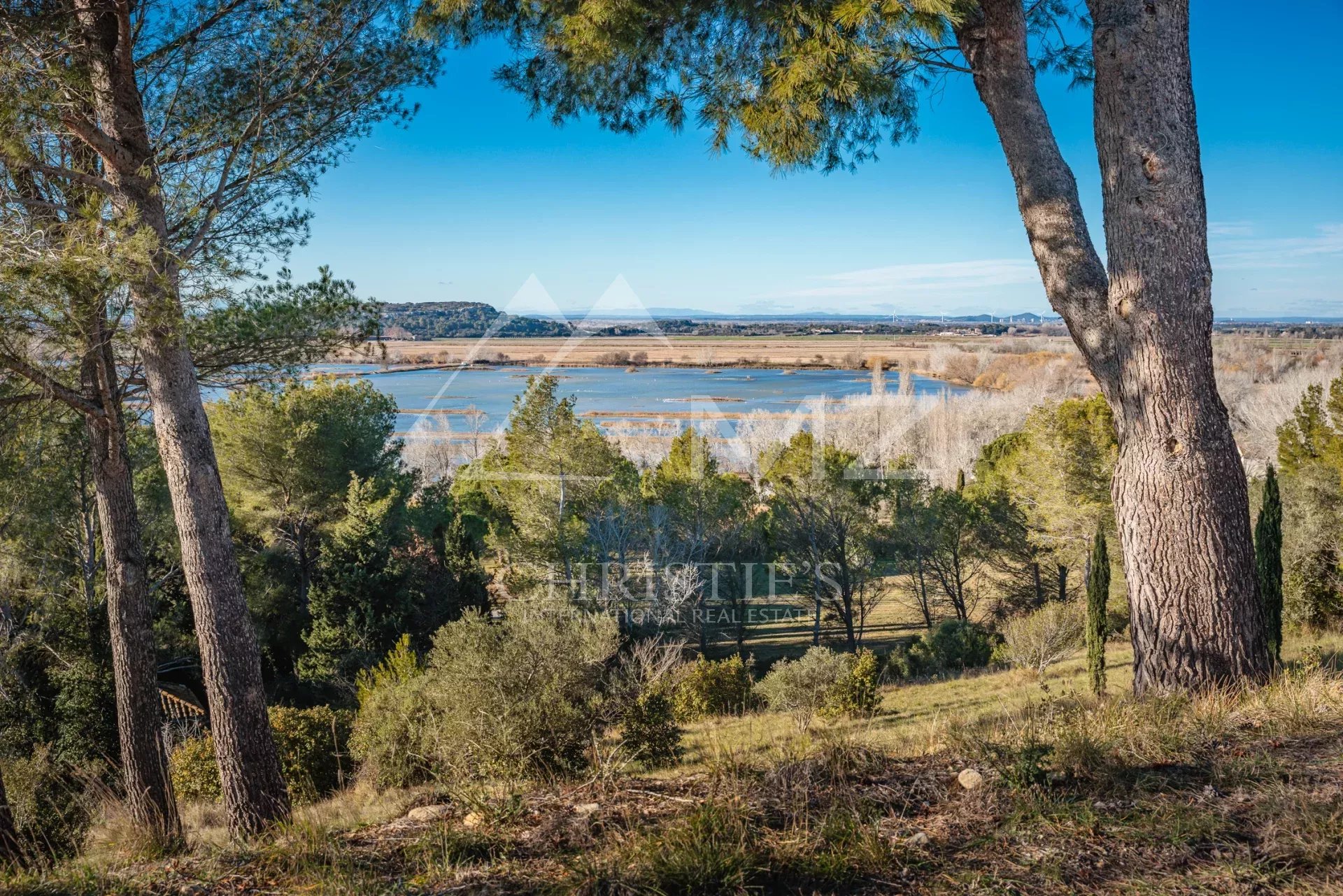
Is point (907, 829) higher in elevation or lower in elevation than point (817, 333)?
lower

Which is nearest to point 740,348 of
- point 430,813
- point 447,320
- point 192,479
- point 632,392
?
point 632,392

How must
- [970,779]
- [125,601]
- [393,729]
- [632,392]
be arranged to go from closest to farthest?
1. [970,779]
2. [125,601]
3. [393,729]
4. [632,392]

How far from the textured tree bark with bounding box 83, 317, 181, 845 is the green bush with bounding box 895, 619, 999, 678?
54.2 ft

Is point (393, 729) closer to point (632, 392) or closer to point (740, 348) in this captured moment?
point (632, 392)

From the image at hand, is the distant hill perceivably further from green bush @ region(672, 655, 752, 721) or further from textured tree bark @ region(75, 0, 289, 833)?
green bush @ region(672, 655, 752, 721)

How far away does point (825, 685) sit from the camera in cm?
1347

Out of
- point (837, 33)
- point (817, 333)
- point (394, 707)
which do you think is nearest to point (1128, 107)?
point (837, 33)

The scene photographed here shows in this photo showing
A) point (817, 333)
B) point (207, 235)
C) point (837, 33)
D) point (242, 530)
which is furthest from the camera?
point (817, 333)

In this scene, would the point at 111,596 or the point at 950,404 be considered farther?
the point at 950,404

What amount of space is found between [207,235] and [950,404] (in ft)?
148

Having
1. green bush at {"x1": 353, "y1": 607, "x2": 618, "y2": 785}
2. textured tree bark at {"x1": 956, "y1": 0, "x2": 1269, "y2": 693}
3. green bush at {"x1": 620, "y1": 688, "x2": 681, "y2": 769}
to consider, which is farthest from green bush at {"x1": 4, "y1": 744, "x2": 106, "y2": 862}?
textured tree bark at {"x1": 956, "y1": 0, "x2": 1269, "y2": 693}

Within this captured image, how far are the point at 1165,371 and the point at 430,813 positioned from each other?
12.1 ft

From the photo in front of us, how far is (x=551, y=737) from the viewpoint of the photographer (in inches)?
190

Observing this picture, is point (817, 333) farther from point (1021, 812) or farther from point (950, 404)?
point (1021, 812)
